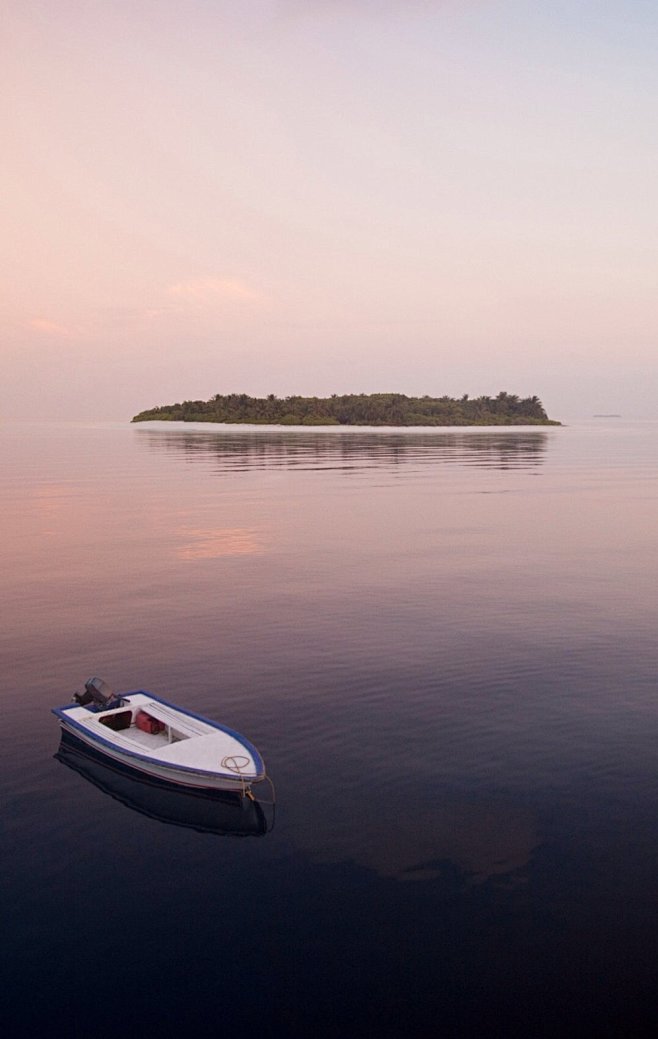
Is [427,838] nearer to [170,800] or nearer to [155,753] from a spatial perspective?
[170,800]

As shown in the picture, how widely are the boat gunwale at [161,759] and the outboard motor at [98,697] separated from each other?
32 centimetres

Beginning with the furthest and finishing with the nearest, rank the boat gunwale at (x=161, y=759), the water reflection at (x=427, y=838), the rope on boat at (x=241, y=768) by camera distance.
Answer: the boat gunwale at (x=161, y=759) < the rope on boat at (x=241, y=768) < the water reflection at (x=427, y=838)

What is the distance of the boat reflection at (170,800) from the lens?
24.8m

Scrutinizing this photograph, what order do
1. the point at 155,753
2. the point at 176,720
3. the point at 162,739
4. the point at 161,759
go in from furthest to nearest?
the point at 162,739, the point at 176,720, the point at 155,753, the point at 161,759

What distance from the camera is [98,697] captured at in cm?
3161

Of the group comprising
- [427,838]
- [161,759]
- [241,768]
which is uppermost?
[241,768]

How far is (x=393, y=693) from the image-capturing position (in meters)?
34.6

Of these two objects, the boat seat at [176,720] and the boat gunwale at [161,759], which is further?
the boat seat at [176,720]

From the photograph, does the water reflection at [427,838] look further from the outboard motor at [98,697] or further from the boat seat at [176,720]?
the outboard motor at [98,697]

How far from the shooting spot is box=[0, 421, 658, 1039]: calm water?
1747cm

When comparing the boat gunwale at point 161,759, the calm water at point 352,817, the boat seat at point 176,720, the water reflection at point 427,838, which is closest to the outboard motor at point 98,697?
the boat gunwale at point 161,759

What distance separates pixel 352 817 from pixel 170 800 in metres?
6.44

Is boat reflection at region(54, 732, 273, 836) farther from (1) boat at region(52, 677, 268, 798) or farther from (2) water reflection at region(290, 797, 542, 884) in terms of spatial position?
(2) water reflection at region(290, 797, 542, 884)

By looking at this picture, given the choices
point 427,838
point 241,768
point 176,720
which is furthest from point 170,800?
point 427,838
